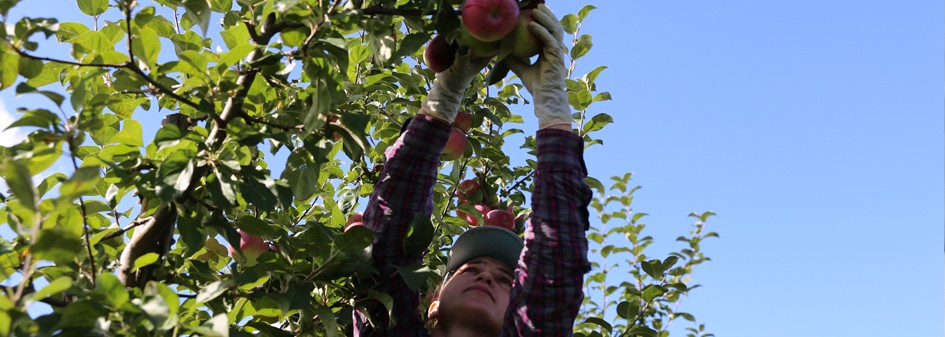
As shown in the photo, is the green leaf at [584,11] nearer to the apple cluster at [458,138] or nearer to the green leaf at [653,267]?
the apple cluster at [458,138]

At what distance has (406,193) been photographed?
2.38 metres

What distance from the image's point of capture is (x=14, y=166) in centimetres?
124

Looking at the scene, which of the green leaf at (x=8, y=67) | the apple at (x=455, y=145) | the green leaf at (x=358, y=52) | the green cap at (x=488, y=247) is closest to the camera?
the green leaf at (x=8, y=67)

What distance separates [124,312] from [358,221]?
3.93 ft

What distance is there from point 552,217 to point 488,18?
21.4 inches

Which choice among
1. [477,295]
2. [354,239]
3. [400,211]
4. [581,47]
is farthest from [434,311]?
[581,47]

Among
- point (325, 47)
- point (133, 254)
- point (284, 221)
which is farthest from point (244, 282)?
point (284, 221)

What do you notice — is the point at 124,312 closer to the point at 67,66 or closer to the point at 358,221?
the point at 67,66

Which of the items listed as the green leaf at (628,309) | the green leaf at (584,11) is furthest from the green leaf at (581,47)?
the green leaf at (628,309)

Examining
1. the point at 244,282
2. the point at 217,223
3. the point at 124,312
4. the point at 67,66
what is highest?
the point at 67,66

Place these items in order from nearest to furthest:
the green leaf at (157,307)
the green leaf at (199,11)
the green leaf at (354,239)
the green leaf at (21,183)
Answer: the green leaf at (21,183), the green leaf at (157,307), the green leaf at (199,11), the green leaf at (354,239)

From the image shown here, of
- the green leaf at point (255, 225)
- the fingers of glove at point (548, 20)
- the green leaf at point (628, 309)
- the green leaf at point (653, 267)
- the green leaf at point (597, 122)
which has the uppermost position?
the green leaf at point (597, 122)

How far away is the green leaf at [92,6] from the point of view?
2.42 m

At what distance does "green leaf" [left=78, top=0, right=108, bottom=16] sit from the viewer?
2.42 meters
